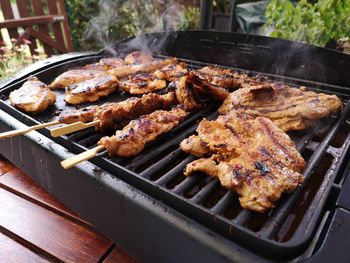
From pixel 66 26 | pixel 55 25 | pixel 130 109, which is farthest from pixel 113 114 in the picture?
pixel 66 26

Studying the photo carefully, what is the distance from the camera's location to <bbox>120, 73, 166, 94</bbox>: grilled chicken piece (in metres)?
3.17

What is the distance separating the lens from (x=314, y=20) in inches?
166

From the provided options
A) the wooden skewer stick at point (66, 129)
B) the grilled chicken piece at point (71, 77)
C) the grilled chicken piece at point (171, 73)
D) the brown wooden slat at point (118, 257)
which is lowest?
the brown wooden slat at point (118, 257)

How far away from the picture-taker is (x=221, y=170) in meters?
1.75

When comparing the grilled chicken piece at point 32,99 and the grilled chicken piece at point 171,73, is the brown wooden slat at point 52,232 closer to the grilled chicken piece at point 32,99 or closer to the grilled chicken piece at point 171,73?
the grilled chicken piece at point 32,99

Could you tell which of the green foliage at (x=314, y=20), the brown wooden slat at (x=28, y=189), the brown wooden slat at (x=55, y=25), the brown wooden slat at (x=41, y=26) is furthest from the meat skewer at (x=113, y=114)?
the brown wooden slat at (x=55, y=25)

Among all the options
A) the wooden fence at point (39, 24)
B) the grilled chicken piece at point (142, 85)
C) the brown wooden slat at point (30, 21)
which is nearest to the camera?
the grilled chicken piece at point (142, 85)

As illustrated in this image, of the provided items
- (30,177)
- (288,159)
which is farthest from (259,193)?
(30,177)

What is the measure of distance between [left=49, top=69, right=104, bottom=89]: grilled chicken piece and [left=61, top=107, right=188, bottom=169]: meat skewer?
149cm

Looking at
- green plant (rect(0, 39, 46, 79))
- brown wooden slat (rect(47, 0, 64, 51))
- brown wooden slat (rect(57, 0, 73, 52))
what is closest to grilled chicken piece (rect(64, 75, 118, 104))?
green plant (rect(0, 39, 46, 79))

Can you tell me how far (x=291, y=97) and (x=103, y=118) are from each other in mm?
1678

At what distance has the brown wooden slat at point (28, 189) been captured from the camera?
2.30 meters

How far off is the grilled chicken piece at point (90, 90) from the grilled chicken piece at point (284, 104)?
129 cm

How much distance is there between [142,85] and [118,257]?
6.11ft
